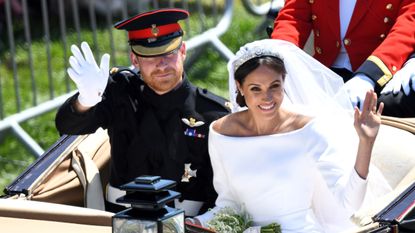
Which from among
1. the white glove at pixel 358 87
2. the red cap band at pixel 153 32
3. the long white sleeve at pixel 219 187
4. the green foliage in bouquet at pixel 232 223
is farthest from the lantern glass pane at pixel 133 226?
the white glove at pixel 358 87

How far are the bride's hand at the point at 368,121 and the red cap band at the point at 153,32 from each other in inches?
A: 35.1

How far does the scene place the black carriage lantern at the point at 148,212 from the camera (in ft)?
10.7

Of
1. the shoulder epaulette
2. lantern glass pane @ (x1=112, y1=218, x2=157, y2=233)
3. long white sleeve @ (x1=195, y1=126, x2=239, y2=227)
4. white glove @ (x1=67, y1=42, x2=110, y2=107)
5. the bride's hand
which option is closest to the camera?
lantern glass pane @ (x1=112, y1=218, x2=157, y2=233)

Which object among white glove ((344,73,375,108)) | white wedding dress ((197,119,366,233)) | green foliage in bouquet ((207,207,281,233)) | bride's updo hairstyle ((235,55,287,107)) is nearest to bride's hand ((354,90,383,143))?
white wedding dress ((197,119,366,233))

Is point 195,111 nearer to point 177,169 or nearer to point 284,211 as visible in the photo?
point 177,169

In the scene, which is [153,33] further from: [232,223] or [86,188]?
[232,223]

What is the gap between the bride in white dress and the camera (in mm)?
4102

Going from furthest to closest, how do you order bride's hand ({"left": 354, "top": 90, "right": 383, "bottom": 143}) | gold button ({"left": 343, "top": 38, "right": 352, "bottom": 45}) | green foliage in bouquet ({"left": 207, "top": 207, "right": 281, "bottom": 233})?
gold button ({"left": 343, "top": 38, "right": 352, "bottom": 45}), green foliage in bouquet ({"left": 207, "top": 207, "right": 281, "bottom": 233}), bride's hand ({"left": 354, "top": 90, "right": 383, "bottom": 143})

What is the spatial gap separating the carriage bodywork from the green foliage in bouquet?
12.7 inches

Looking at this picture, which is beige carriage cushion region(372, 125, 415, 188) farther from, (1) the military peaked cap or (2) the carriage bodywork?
(1) the military peaked cap

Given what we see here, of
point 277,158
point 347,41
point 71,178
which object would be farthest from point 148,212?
point 347,41

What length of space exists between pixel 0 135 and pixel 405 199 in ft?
11.3

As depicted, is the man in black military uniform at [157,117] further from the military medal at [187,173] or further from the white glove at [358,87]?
the white glove at [358,87]

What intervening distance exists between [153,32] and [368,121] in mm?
953
